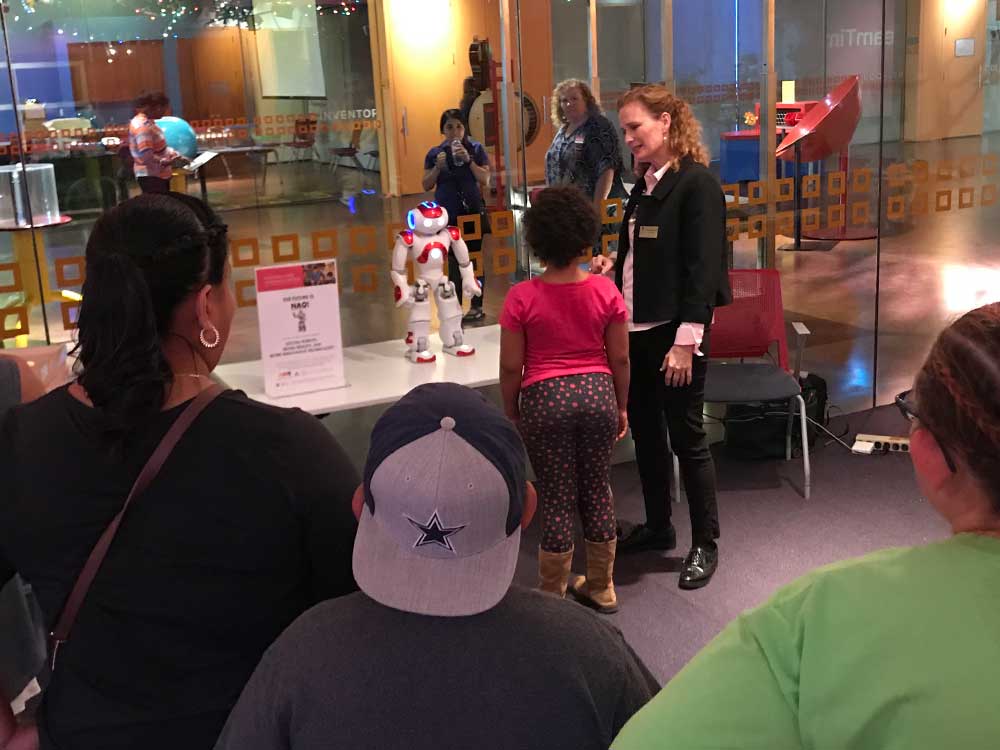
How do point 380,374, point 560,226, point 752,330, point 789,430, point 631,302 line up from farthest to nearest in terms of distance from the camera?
1. point 789,430
2. point 752,330
3. point 380,374
4. point 631,302
5. point 560,226

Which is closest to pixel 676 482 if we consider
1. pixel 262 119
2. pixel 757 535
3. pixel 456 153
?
pixel 757 535

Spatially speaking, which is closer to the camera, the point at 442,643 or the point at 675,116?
the point at 442,643

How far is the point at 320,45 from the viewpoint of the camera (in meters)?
4.58

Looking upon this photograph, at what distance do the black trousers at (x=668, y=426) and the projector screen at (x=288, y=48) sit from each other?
197 centimetres

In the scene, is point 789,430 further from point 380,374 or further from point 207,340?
point 207,340

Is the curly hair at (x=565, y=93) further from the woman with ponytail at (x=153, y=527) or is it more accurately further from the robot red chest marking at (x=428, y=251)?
the woman with ponytail at (x=153, y=527)

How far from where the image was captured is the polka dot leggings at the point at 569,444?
3117mm

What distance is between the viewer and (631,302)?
345cm

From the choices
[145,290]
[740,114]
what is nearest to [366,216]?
[740,114]

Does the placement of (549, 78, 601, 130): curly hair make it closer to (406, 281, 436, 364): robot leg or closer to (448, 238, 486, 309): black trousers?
(448, 238, 486, 309): black trousers

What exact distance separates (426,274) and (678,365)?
104 centimetres

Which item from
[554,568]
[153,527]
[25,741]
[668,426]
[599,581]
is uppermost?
[153,527]

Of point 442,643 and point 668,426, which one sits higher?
point 442,643

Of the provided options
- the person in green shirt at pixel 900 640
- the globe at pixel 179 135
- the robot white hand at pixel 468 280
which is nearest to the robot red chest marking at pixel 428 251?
the robot white hand at pixel 468 280
